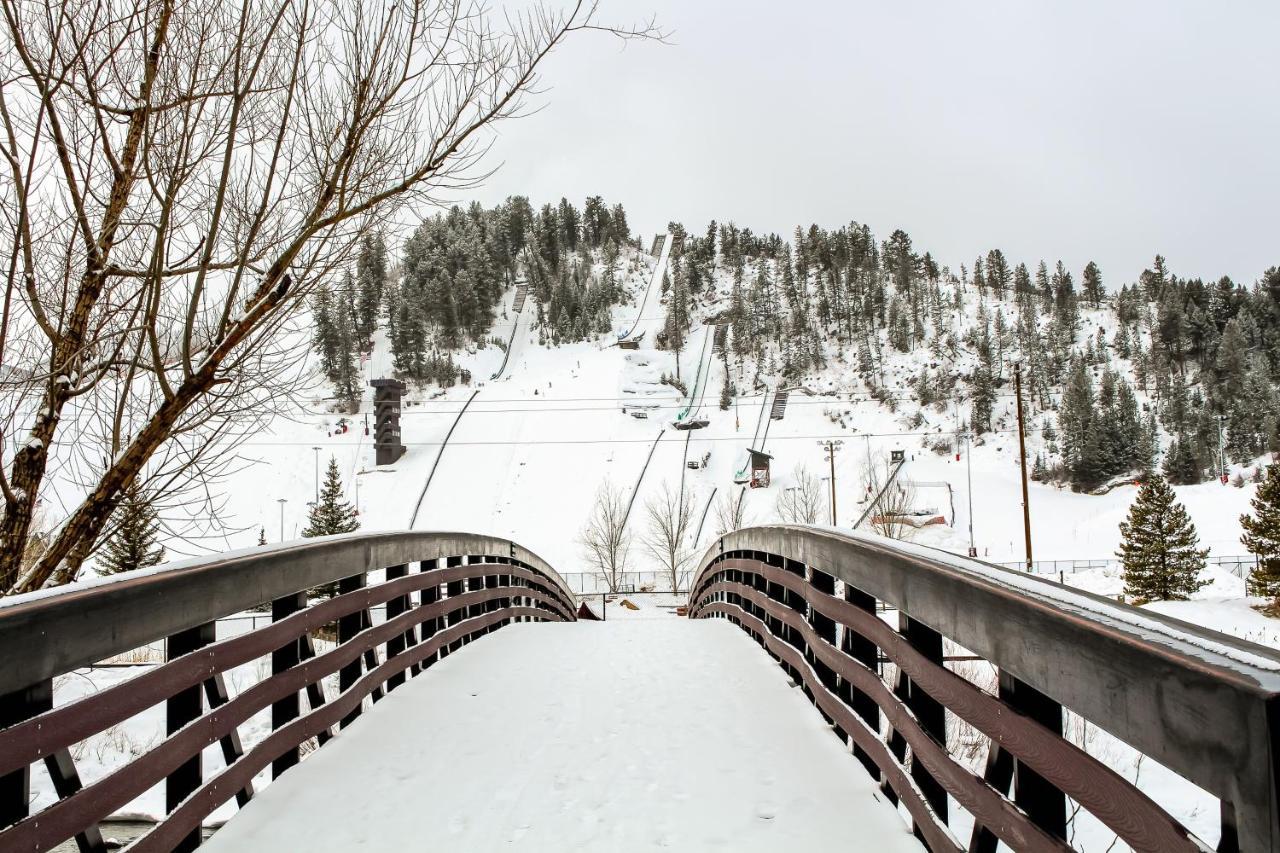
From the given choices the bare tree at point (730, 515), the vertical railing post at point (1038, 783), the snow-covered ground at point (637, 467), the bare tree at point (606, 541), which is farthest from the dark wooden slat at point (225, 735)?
the bare tree at point (730, 515)

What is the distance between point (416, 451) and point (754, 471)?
1308 inches

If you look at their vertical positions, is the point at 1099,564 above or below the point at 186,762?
below

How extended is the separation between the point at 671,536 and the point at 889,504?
1691cm

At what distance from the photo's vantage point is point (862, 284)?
130250 mm

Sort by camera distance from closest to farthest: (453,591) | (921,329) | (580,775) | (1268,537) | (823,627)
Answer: (580,775) → (823,627) → (453,591) → (1268,537) → (921,329)

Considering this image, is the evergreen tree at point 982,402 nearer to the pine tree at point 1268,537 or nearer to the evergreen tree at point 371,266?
the pine tree at point 1268,537

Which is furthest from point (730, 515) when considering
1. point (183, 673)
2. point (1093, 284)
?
point (1093, 284)

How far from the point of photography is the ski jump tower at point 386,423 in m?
68.1

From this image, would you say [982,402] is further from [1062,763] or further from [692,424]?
[1062,763]

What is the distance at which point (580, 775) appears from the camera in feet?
9.51

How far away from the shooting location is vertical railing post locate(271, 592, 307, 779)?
289 centimetres

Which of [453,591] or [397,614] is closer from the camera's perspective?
[397,614]

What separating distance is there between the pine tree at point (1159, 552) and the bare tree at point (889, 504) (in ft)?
34.0

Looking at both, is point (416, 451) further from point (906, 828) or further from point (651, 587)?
point (906, 828)
